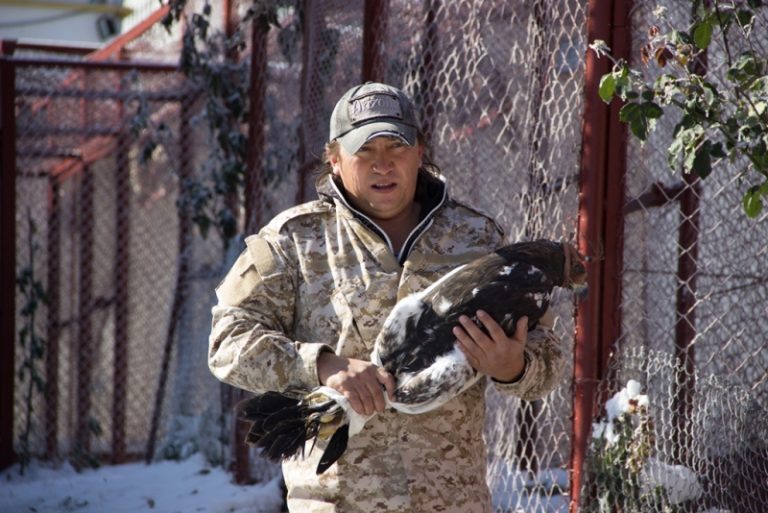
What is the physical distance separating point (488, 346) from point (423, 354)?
143mm

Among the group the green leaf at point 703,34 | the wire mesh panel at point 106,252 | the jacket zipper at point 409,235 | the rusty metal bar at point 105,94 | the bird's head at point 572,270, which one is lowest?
the wire mesh panel at point 106,252

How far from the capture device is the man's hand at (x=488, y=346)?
266 cm

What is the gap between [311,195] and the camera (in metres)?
5.42

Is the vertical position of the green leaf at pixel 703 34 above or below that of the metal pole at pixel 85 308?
above

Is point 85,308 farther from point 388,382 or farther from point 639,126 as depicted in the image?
point 388,382

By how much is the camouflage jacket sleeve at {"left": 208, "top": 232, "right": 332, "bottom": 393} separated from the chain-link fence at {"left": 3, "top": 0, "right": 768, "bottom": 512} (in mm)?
1311

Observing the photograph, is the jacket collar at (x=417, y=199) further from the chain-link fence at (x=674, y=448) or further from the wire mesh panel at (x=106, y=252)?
the wire mesh panel at (x=106, y=252)

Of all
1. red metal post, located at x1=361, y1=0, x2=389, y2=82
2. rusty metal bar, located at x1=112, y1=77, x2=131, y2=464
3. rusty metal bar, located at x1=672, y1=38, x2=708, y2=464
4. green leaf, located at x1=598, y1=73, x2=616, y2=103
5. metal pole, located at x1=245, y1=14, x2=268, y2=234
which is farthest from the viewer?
rusty metal bar, located at x1=112, y1=77, x2=131, y2=464

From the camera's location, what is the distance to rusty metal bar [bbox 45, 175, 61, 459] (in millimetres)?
6988

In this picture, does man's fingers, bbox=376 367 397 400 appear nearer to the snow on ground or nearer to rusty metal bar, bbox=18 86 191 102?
the snow on ground

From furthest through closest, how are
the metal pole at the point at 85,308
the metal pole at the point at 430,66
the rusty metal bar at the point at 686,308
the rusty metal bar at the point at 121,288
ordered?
the metal pole at the point at 85,308 < the rusty metal bar at the point at 121,288 < the metal pole at the point at 430,66 < the rusty metal bar at the point at 686,308

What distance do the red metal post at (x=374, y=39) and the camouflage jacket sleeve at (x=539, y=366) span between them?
235 centimetres

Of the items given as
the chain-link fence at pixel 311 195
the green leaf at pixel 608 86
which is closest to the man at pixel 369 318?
the green leaf at pixel 608 86

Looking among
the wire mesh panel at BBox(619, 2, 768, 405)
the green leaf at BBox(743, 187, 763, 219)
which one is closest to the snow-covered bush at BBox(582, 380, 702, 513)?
the wire mesh panel at BBox(619, 2, 768, 405)
